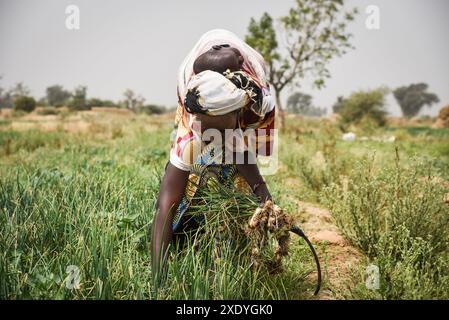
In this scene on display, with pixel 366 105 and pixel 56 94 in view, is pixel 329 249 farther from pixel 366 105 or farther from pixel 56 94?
Answer: pixel 56 94

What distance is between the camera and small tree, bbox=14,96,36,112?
36000 mm

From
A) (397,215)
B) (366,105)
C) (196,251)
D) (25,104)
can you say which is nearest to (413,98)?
(366,105)

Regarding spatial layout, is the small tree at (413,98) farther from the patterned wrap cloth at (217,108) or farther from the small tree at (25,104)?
the patterned wrap cloth at (217,108)

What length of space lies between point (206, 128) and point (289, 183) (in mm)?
3367

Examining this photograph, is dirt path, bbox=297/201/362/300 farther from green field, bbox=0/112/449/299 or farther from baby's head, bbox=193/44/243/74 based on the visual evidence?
baby's head, bbox=193/44/243/74

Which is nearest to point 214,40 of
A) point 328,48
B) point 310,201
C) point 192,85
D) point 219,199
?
point 192,85

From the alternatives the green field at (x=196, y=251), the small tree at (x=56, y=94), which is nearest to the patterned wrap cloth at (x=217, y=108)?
the green field at (x=196, y=251)

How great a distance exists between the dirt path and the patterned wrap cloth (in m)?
0.75

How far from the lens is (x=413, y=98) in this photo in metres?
58.3

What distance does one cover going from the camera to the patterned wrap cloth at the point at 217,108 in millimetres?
1595

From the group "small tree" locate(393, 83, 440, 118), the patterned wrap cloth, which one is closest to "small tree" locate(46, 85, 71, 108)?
"small tree" locate(393, 83, 440, 118)

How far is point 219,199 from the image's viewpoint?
73.4 inches

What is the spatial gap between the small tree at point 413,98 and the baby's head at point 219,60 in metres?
62.1

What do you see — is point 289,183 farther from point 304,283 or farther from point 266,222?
point 266,222
